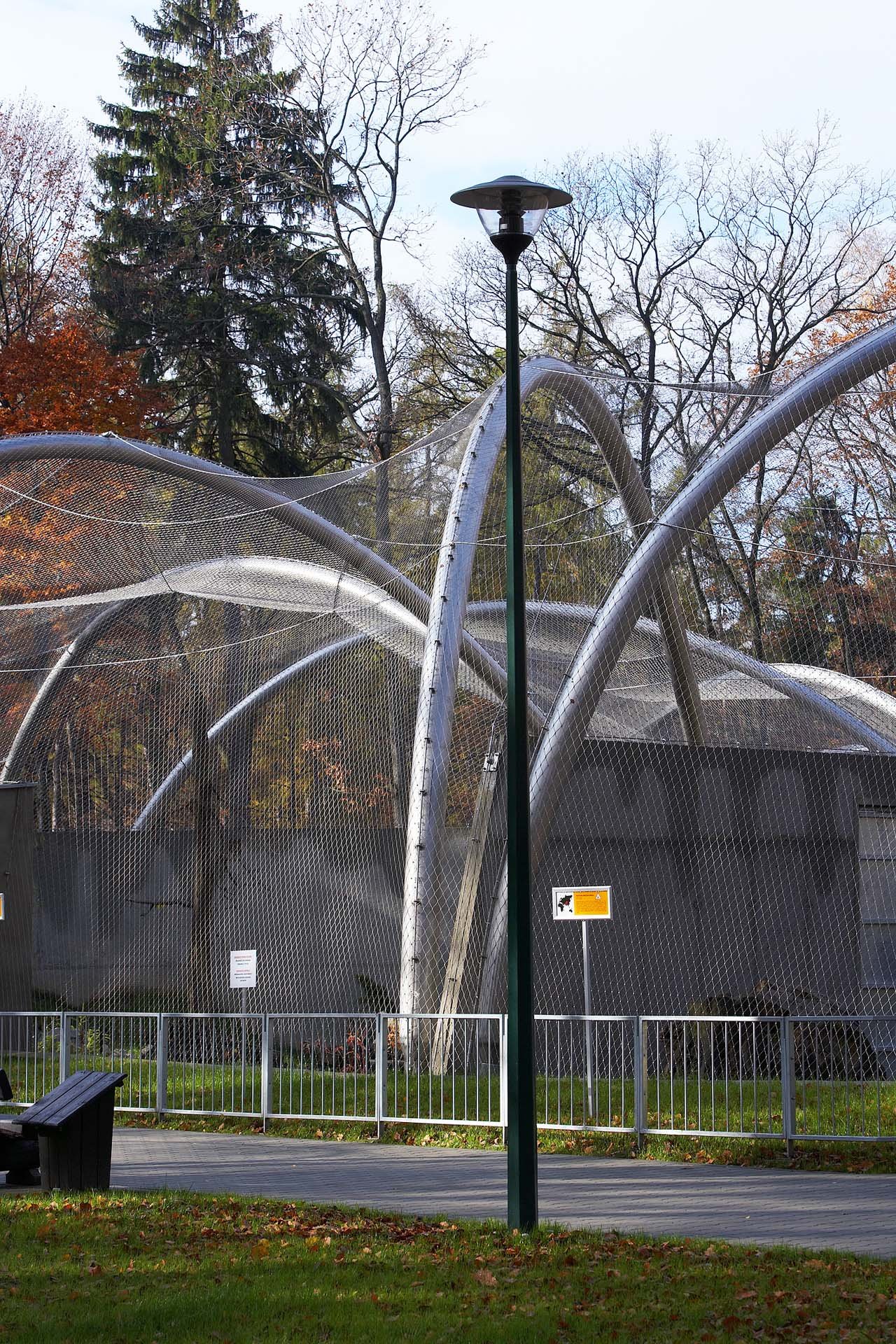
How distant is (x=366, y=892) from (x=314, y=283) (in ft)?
70.4

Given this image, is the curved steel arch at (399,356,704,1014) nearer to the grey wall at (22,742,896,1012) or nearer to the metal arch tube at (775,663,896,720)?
the grey wall at (22,742,896,1012)

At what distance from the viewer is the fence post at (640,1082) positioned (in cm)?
1142

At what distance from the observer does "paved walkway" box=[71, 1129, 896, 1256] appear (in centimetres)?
870

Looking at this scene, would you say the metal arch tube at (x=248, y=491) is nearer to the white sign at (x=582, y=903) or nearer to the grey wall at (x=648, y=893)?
the grey wall at (x=648, y=893)

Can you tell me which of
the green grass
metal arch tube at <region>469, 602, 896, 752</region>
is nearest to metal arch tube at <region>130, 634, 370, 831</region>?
metal arch tube at <region>469, 602, 896, 752</region>

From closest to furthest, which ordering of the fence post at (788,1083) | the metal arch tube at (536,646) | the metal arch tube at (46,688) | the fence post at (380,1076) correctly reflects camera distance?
the fence post at (788,1083) → the fence post at (380,1076) → the metal arch tube at (536,646) → the metal arch tube at (46,688)

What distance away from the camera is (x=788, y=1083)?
11086mm

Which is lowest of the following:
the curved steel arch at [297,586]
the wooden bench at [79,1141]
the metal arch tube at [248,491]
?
the wooden bench at [79,1141]

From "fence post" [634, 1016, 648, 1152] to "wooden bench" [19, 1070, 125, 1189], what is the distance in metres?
3.68

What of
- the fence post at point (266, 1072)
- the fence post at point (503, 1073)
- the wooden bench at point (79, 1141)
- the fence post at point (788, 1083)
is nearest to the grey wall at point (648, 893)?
the fence post at point (266, 1072)

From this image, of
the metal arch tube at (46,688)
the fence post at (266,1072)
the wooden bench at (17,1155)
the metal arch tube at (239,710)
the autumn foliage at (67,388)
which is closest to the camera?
the wooden bench at (17,1155)

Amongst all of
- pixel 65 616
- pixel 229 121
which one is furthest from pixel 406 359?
pixel 65 616

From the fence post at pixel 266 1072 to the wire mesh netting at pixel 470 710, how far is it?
164 cm

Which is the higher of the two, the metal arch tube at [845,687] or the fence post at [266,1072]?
the metal arch tube at [845,687]
